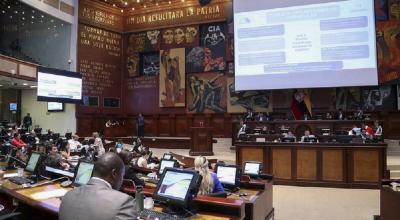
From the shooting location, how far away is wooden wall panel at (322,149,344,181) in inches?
319

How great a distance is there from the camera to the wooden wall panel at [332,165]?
810cm

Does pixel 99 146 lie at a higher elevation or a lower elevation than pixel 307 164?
higher

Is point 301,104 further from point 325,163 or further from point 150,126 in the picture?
point 150,126

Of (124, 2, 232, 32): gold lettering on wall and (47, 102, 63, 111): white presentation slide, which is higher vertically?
(124, 2, 232, 32): gold lettering on wall

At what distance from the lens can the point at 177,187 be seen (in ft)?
9.43

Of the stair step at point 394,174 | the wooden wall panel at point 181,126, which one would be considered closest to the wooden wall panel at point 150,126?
the wooden wall panel at point 181,126

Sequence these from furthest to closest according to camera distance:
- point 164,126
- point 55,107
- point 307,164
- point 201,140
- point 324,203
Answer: point 164,126
point 55,107
point 201,140
point 307,164
point 324,203

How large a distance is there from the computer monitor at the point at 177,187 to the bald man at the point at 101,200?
2.60 ft

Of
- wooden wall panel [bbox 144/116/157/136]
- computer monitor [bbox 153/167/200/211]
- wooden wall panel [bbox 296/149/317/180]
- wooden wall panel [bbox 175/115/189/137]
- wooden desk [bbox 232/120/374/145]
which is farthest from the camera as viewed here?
wooden wall panel [bbox 144/116/157/136]

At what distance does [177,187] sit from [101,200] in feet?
3.51

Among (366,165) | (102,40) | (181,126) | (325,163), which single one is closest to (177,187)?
(325,163)

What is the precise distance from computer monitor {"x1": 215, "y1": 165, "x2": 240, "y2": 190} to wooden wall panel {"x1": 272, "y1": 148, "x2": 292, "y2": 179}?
4212mm

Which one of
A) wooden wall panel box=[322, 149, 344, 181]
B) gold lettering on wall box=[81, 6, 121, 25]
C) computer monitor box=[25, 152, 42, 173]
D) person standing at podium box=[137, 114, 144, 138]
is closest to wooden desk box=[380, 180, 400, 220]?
wooden wall panel box=[322, 149, 344, 181]

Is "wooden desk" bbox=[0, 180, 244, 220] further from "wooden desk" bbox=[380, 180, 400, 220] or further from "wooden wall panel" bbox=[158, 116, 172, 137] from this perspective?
"wooden wall panel" bbox=[158, 116, 172, 137]
